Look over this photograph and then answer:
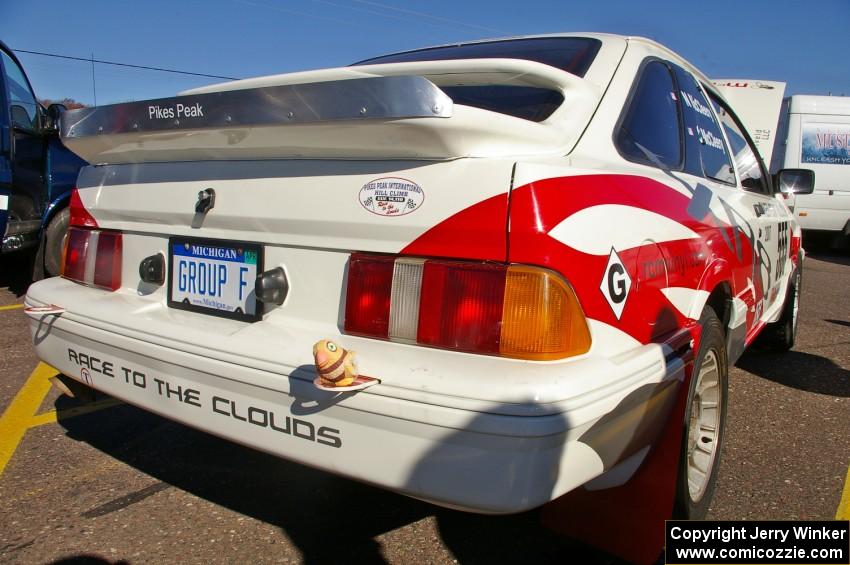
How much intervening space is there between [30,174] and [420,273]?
5527 mm

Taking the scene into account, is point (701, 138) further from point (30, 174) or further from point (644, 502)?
point (30, 174)

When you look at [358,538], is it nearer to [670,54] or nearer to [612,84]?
[612,84]

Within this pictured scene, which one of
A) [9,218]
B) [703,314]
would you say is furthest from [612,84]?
[9,218]

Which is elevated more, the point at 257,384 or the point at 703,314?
the point at 703,314

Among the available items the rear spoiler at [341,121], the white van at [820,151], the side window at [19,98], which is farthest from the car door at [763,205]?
the white van at [820,151]

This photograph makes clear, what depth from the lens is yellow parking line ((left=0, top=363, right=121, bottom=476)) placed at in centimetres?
294

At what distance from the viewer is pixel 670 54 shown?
2736mm

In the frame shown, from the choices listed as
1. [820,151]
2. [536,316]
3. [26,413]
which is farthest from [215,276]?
[820,151]

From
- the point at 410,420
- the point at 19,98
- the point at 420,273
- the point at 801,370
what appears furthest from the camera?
the point at 19,98

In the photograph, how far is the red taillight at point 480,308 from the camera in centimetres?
154

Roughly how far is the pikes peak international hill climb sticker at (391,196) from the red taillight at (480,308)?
0.12m

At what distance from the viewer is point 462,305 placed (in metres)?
1.58

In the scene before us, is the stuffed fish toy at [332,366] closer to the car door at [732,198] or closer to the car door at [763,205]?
the car door at [732,198]

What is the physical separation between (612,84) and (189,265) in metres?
1.49
